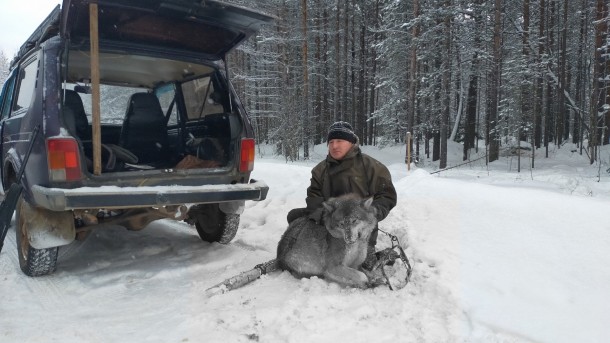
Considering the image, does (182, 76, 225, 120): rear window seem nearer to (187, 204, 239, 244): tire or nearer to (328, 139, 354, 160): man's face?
(187, 204, 239, 244): tire

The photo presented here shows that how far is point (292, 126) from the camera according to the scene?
62.2ft

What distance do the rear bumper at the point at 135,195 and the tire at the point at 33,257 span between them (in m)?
0.57

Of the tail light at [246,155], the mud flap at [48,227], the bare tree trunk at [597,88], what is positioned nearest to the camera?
the mud flap at [48,227]

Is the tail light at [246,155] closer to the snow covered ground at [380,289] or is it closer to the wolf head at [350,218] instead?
the snow covered ground at [380,289]

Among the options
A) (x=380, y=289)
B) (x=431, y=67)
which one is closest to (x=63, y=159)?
(x=380, y=289)

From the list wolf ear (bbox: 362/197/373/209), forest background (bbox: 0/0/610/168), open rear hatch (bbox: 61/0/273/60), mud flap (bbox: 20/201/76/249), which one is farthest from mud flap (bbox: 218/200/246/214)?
forest background (bbox: 0/0/610/168)

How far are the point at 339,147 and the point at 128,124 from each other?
344 centimetres

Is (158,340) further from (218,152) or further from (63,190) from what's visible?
(218,152)

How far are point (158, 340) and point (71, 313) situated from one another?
991mm

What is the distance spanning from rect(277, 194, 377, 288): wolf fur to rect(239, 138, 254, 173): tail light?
3.61ft

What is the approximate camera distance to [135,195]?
3.54m

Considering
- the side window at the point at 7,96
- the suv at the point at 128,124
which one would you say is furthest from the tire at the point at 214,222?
the side window at the point at 7,96

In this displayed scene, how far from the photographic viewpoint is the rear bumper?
3.22 metres

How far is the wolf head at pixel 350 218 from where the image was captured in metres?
3.23
